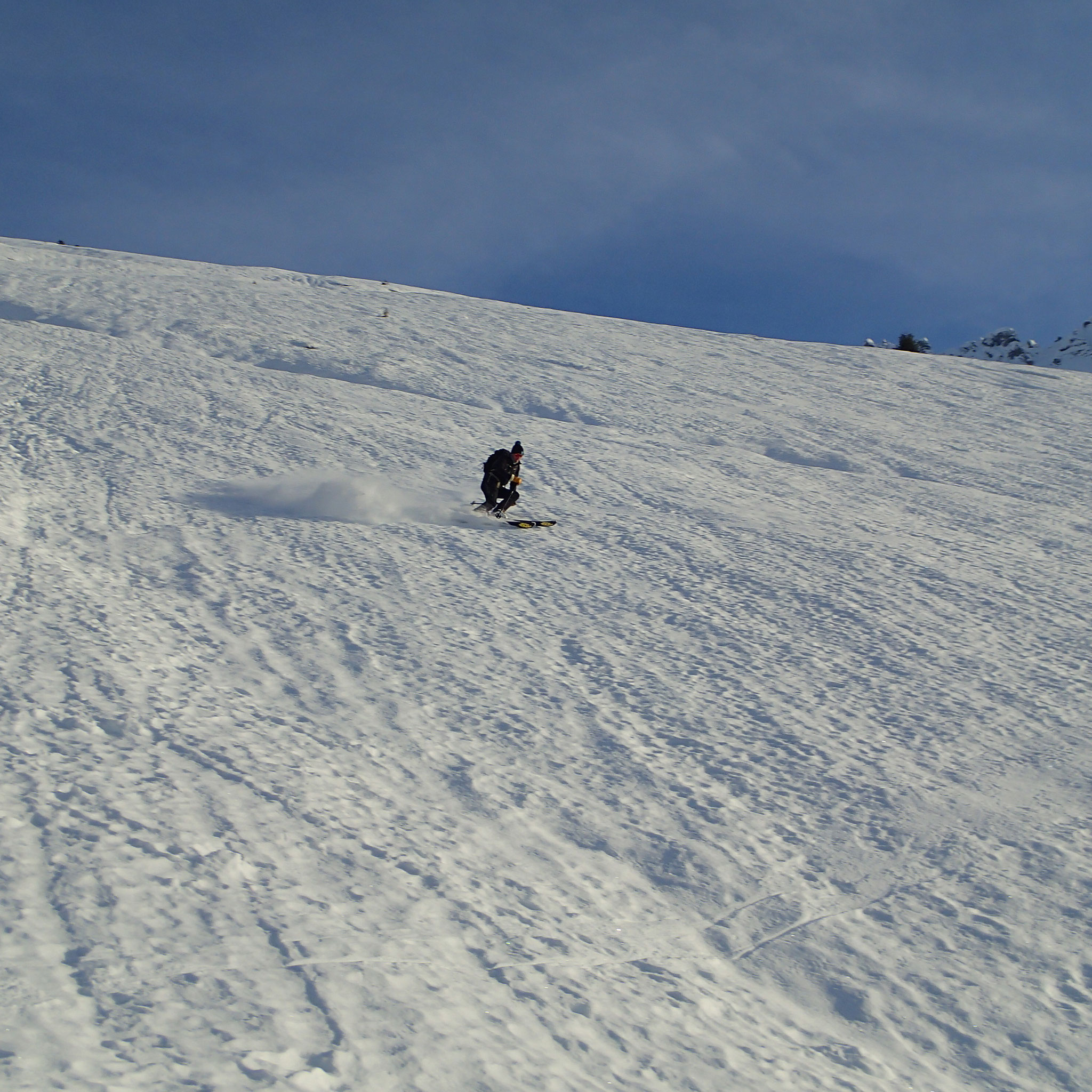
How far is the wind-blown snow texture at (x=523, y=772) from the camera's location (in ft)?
10.0

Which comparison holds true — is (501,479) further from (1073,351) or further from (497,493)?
(1073,351)

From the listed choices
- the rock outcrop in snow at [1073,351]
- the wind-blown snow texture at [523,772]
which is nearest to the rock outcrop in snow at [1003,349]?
the rock outcrop in snow at [1073,351]

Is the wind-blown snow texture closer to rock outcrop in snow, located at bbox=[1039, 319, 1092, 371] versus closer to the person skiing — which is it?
the person skiing

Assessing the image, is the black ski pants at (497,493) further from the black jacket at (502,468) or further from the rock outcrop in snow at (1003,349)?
the rock outcrop in snow at (1003,349)

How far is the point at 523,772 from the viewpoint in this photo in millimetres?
4809

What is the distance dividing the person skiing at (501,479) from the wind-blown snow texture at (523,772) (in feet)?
1.24

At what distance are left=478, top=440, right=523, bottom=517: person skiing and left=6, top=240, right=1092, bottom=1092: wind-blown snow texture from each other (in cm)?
38

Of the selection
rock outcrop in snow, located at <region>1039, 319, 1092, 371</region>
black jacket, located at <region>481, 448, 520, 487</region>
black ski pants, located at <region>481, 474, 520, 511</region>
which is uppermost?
rock outcrop in snow, located at <region>1039, 319, 1092, 371</region>

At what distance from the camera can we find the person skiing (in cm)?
953

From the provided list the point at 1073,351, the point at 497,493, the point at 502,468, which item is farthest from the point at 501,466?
the point at 1073,351

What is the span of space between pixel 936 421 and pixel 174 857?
15424mm

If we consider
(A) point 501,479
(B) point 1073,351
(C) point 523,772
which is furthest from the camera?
(B) point 1073,351

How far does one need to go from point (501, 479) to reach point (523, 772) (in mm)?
5124

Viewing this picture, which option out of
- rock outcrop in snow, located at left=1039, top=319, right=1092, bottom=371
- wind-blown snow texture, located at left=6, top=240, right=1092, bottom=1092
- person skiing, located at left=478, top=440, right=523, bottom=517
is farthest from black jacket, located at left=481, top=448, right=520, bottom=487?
rock outcrop in snow, located at left=1039, top=319, right=1092, bottom=371
